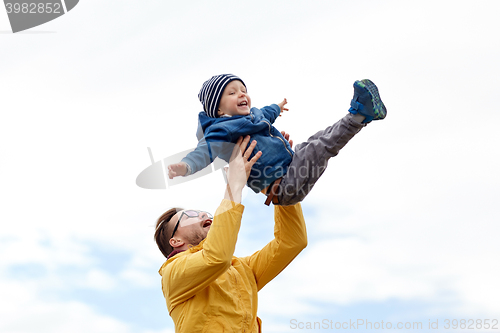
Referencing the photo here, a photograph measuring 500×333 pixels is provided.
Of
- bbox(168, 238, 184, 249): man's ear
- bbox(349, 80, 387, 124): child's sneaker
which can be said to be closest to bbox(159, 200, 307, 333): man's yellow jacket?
bbox(168, 238, 184, 249): man's ear

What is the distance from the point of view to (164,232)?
5457 millimetres

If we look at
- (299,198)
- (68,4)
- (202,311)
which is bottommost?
(202,311)

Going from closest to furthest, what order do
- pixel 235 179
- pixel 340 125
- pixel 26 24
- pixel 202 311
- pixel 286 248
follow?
pixel 340 125, pixel 235 179, pixel 202 311, pixel 286 248, pixel 26 24

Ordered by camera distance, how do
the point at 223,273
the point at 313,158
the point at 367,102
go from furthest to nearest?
the point at 223,273 → the point at 313,158 → the point at 367,102

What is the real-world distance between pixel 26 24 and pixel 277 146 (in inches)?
151

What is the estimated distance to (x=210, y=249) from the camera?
424cm

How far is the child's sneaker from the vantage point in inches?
149

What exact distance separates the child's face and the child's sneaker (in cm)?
89

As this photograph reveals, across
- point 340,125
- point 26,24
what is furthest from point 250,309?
point 26,24

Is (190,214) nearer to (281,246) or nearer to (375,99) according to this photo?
(281,246)

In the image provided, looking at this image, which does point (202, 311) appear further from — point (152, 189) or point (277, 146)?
point (277, 146)

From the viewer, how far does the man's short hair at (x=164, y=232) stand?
17.8 ft

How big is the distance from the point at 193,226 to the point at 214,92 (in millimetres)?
1665

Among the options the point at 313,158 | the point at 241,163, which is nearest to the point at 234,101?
the point at 241,163
